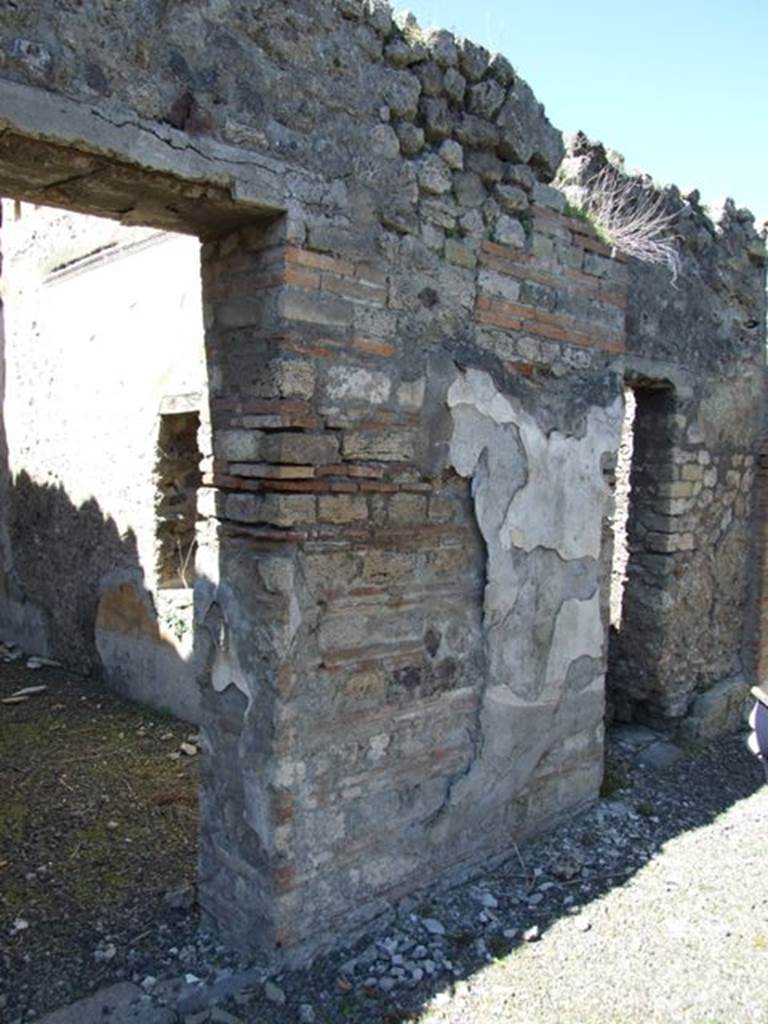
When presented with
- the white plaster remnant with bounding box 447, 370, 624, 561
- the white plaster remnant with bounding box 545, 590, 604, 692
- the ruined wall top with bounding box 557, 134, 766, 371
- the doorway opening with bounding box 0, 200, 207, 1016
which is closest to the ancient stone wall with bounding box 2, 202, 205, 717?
the doorway opening with bounding box 0, 200, 207, 1016

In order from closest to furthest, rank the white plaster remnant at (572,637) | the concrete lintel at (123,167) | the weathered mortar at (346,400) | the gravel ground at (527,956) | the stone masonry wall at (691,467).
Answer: the concrete lintel at (123,167)
the weathered mortar at (346,400)
the gravel ground at (527,956)
the white plaster remnant at (572,637)
the stone masonry wall at (691,467)

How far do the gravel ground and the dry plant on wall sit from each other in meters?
2.95

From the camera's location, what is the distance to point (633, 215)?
4.72 m

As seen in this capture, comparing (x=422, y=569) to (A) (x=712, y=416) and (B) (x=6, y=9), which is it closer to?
(B) (x=6, y=9)

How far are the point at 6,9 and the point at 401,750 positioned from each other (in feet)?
8.79

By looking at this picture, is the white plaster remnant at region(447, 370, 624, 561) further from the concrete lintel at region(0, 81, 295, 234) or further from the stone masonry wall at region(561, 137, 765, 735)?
the concrete lintel at region(0, 81, 295, 234)

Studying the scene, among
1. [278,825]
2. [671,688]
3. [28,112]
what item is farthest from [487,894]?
[28,112]

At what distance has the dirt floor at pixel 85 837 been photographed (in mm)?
3102

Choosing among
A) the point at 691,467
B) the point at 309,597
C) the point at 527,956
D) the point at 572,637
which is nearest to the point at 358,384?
the point at 309,597

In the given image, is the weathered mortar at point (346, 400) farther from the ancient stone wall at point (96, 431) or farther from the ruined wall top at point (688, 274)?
the ancient stone wall at point (96, 431)

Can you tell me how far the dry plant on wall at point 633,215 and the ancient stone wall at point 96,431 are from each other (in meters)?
2.41

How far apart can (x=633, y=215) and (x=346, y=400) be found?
105 inches

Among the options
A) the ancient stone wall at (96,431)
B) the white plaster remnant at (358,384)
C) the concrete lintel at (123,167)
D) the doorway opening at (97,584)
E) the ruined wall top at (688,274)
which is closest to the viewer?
the concrete lintel at (123,167)

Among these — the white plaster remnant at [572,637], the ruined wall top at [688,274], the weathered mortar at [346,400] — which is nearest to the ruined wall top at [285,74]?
the weathered mortar at [346,400]
